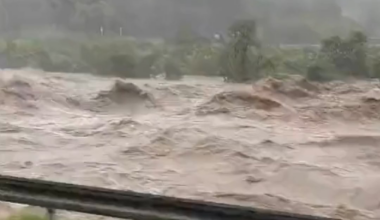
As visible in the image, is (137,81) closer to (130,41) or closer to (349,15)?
(130,41)

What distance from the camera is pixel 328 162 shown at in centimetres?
298

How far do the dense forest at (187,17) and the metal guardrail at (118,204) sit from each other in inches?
132

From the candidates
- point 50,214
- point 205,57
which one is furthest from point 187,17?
point 50,214

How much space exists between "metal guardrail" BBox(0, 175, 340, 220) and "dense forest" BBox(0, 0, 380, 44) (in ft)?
11.0

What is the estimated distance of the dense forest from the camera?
14.9 ft

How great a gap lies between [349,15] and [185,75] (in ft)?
3.87

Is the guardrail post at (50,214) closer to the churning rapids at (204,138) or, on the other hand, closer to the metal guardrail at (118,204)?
the metal guardrail at (118,204)

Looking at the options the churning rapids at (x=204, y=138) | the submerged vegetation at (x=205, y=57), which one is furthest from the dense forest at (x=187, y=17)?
the churning rapids at (x=204, y=138)

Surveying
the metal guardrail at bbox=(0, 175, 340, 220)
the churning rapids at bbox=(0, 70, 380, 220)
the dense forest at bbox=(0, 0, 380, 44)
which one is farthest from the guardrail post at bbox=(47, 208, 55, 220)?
the dense forest at bbox=(0, 0, 380, 44)

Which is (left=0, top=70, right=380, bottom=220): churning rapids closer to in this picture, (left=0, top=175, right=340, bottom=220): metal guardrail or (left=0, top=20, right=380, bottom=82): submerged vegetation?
(left=0, top=20, right=380, bottom=82): submerged vegetation

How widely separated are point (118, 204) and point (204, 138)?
6.76ft

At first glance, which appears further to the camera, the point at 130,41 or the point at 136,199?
the point at 130,41

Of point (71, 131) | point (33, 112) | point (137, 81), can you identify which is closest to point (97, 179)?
point (71, 131)

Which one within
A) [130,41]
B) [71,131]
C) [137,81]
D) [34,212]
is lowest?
[34,212]
